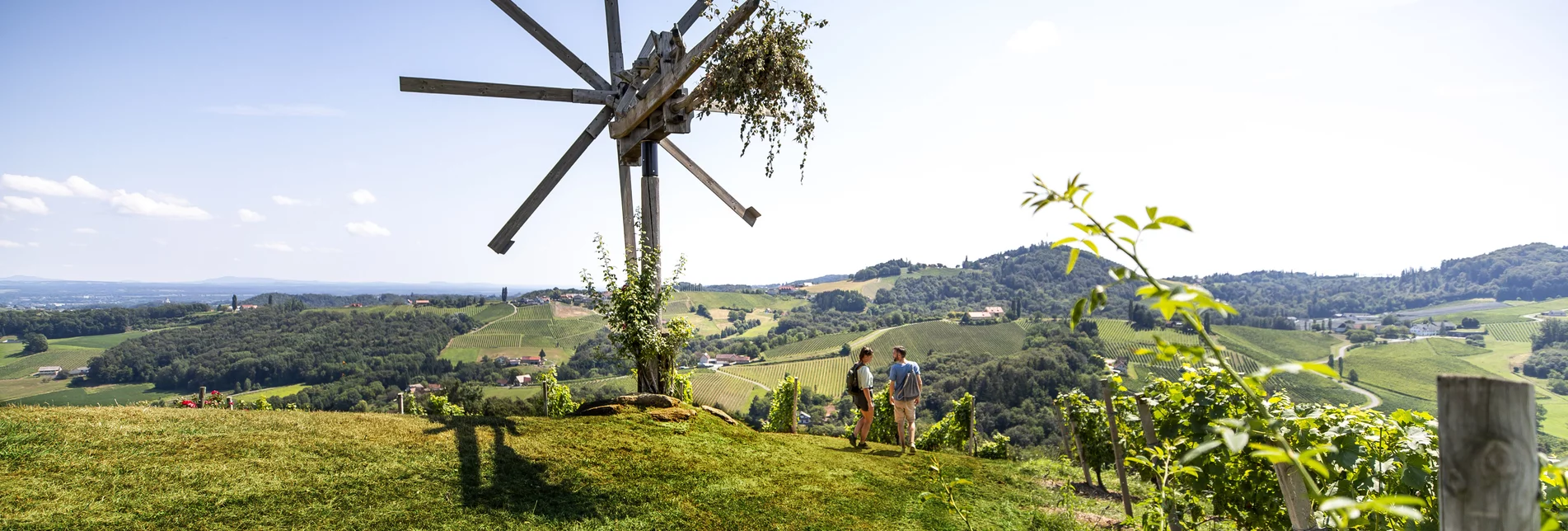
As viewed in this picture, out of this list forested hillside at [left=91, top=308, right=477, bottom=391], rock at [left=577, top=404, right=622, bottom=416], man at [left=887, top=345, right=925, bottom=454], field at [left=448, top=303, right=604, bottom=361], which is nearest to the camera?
rock at [left=577, top=404, right=622, bottom=416]

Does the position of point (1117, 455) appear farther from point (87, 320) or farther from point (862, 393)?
point (87, 320)

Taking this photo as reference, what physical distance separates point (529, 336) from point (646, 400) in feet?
267

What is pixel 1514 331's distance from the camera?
352ft

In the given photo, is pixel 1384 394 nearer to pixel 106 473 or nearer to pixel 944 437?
pixel 944 437

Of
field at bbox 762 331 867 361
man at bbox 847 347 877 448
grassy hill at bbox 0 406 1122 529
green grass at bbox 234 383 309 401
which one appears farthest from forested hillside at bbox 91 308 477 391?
grassy hill at bbox 0 406 1122 529

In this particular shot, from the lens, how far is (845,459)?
7.01m

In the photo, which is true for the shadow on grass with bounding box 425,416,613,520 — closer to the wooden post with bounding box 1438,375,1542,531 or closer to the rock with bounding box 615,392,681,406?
the rock with bounding box 615,392,681,406

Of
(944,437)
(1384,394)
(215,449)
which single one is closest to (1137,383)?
(1384,394)

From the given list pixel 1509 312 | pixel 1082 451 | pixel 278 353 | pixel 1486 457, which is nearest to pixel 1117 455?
pixel 1082 451

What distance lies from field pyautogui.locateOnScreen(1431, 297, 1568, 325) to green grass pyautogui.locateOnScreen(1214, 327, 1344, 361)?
39488 millimetres

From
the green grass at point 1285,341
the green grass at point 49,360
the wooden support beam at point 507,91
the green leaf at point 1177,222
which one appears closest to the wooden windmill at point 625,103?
the wooden support beam at point 507,91

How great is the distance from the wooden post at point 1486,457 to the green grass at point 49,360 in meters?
72.1

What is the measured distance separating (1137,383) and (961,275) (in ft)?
269

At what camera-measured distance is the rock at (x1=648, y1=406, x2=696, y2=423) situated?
22.8 feet
